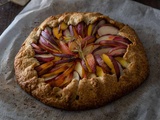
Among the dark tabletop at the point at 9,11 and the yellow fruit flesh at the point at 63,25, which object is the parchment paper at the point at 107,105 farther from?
the yellow fruit flesh at the point at 63,25

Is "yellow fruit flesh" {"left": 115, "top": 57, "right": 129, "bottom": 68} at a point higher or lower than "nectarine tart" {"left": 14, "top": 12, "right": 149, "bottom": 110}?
lower

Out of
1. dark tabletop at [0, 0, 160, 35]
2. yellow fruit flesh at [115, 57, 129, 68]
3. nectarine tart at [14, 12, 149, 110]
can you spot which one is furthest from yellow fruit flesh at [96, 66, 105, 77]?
dark tabletop at [0, 0, 160, 35]

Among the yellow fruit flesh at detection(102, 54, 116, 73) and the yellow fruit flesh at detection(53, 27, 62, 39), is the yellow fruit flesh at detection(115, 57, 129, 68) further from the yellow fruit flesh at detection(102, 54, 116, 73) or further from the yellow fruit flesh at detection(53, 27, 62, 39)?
the yellow fruit flesh at detection(53, 27, 62, 39)

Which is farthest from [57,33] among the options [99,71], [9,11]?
[9,11]

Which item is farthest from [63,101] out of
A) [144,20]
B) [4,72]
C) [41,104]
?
[144,20]

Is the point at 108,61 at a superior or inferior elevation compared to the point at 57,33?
inferior

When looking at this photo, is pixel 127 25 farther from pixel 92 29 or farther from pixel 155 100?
pixel 155 100

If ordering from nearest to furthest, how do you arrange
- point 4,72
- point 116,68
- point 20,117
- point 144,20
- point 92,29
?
point 20,117
point 116,68
point 4,72
point 92,29
point 144,20

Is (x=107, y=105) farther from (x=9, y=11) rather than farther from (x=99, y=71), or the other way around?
(x=9, y=11)
